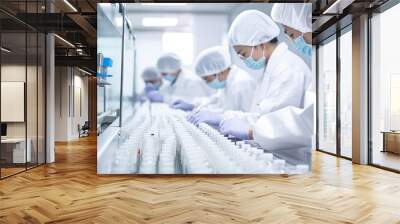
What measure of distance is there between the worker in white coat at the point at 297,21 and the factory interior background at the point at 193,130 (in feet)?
0.56

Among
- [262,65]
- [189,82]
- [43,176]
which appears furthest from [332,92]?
[43,176]

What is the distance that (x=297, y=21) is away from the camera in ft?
20.7

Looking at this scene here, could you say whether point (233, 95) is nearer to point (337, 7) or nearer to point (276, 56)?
point (276, 56)

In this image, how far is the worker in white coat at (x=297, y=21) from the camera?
20.6ft

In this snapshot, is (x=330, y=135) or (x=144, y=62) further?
(x=330, y=135)

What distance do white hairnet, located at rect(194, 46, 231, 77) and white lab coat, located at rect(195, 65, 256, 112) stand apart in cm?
17

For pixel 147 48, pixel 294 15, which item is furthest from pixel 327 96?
pixel 147 48

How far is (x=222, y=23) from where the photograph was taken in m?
6.29

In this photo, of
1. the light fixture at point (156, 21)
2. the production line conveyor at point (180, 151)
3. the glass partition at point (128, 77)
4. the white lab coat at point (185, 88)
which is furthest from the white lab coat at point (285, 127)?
the light fixture at point (156, 21)

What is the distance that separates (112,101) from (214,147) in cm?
182

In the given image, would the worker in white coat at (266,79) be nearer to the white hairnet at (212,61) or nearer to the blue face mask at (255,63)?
the blue face mask at (255,63)

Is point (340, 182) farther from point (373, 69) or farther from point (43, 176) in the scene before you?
point (43, 176)

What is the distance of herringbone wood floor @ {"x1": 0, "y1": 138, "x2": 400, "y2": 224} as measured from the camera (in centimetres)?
387

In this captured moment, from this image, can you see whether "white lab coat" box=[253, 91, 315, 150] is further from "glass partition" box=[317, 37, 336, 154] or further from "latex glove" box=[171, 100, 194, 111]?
"glass partition" box=[317, 37, 336, 154]
